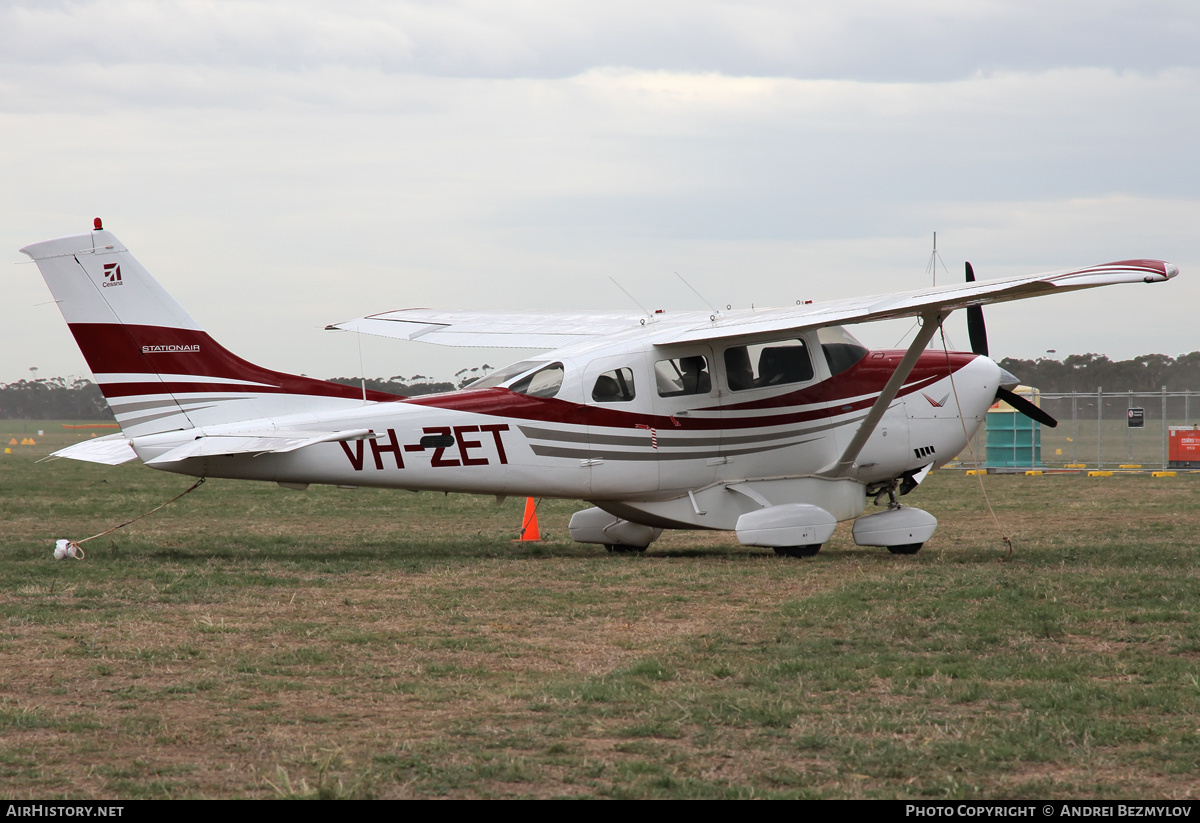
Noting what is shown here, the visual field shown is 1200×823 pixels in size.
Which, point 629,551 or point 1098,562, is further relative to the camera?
point 629,551

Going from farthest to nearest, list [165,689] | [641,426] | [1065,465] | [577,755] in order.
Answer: [1065,465]
[641,426]
[165,689]
[577,755]

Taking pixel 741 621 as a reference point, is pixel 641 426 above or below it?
above

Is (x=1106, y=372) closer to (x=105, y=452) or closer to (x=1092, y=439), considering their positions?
(x=1092, y=439)

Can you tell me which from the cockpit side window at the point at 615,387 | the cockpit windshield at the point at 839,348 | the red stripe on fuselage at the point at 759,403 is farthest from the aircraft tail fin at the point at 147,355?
the cockpit windshield at the point at 839,348

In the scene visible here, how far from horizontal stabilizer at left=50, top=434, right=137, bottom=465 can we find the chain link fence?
1514cm

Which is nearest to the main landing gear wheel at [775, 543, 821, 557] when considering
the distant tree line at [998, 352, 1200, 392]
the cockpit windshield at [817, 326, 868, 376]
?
the cockpit windshield at [817, 326, 868, 376]

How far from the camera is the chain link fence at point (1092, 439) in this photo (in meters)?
33.7

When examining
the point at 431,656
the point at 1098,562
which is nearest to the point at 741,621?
the point at 431,656

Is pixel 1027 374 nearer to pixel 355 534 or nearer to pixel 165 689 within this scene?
pixel 355 534

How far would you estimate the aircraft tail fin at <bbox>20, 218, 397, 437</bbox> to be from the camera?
37.1ft

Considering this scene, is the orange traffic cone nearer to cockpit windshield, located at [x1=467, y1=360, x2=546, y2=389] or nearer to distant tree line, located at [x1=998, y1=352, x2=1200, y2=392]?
cockpit windshield, located at [x1=467, y1=360, x2=546, y2=389]

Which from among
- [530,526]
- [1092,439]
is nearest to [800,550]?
[530,526]
